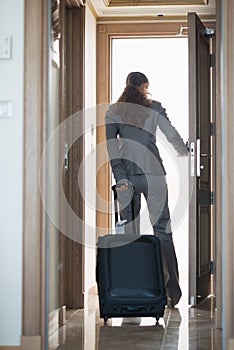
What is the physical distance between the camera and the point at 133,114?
4719mm

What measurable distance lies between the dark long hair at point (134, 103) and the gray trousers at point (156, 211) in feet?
1.29

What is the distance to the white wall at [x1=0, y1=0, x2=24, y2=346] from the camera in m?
3.03

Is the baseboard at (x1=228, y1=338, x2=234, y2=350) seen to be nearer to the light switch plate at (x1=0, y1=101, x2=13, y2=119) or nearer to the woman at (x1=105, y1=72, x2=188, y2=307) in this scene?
the light switch plate at (x1=0, y1=101, x2=13, y2=119)

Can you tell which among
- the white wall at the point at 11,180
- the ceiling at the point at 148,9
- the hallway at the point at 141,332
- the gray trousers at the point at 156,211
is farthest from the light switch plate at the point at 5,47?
the ceiling at the point at 148,9

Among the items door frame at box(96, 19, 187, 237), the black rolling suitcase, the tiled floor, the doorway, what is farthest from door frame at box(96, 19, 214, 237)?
the black rolling suitcase

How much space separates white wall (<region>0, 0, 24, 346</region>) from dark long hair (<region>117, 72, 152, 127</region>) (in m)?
1.71

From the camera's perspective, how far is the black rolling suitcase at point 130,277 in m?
4.02

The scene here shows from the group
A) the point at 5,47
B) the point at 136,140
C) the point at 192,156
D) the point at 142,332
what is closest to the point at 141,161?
the point at 136,140

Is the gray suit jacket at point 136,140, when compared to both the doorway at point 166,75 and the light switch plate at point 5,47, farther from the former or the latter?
the light switch plate at point 5,47

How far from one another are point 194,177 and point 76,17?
132 cm

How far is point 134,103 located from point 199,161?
1.93 feet

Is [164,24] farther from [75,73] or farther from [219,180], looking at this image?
[219,180]

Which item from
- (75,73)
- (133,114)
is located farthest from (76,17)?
(133,114)

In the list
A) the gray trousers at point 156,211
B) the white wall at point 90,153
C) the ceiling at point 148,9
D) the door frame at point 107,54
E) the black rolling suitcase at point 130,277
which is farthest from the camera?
the door frame at point 107,54
